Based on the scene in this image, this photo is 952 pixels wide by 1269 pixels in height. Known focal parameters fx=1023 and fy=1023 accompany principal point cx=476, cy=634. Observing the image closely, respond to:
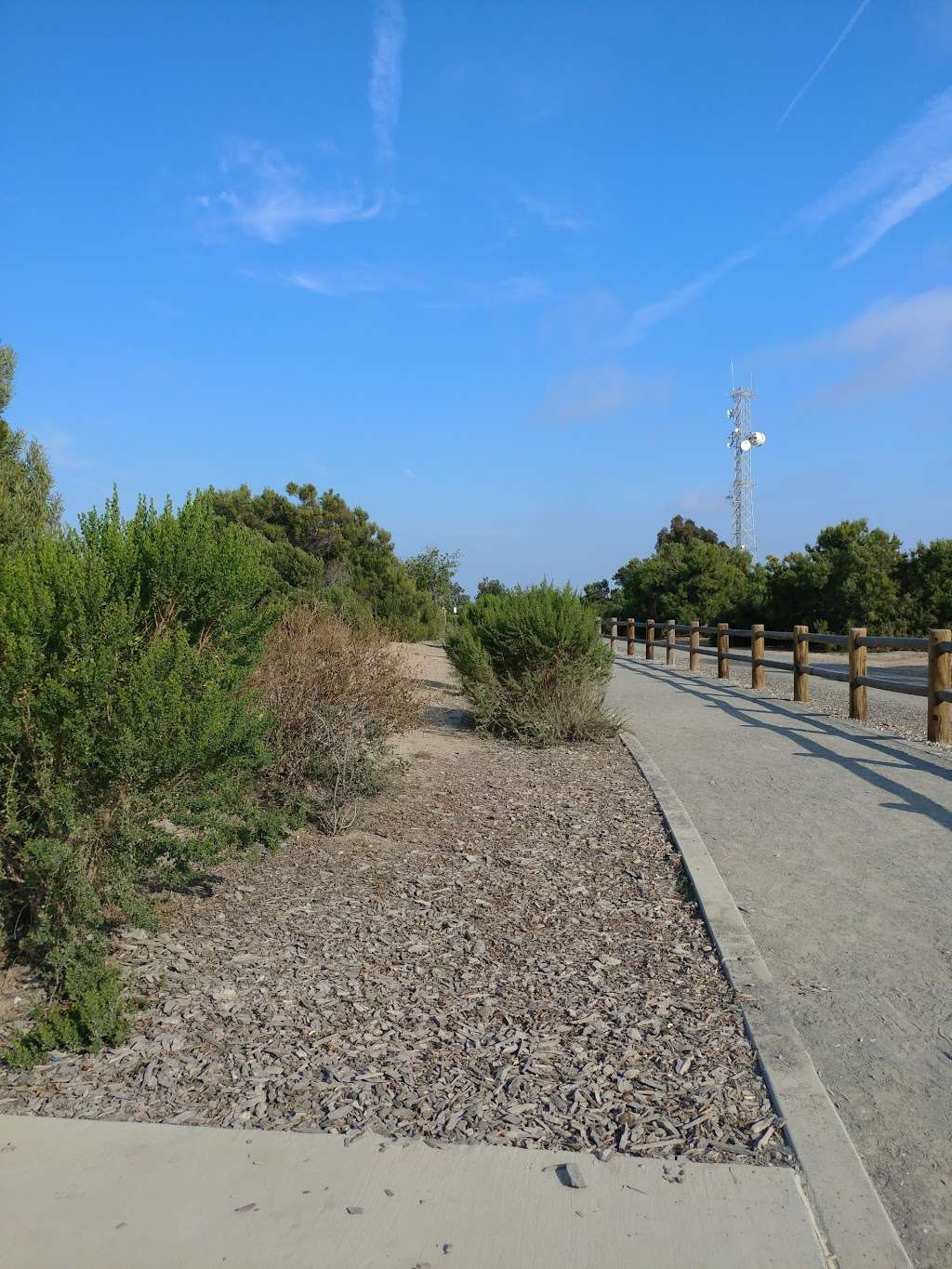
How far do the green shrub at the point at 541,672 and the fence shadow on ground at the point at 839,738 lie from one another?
2333 millimetres

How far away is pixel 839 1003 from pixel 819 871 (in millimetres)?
2096

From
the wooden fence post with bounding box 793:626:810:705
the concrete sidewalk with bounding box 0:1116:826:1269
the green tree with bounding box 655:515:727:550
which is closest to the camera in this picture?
A: the concrete sidewalk with bounding box 0:1116:826:1269

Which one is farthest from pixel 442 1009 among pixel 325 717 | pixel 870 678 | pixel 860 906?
pixel 870 678

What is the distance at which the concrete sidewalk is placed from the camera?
2686 mm

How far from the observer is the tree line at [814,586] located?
34594 mm

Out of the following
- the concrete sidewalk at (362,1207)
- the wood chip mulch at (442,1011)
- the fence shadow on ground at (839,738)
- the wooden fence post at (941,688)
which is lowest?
the concrete sidewalk at (362,1207)

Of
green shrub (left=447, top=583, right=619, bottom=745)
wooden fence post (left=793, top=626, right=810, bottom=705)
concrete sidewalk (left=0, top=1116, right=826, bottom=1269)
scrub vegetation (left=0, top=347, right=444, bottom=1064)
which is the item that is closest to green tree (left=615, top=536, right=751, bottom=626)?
wooden fence post (left=793, top=626, right=810, bottom=705)

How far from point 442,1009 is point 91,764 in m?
1.80

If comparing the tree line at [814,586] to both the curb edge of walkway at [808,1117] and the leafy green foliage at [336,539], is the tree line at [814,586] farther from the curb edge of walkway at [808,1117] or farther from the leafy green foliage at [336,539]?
the curb edge of walkway at [808,1117]

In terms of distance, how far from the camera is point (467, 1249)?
2.71 meters

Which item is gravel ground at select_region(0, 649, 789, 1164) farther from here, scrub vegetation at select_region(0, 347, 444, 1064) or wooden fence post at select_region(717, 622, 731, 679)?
wooden fence post at select_region(717, 622, 731, 679)

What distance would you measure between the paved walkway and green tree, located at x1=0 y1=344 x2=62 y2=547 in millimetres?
7478

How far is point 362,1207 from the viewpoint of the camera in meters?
2.87

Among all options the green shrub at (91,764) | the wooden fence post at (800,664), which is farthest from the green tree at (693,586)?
the green shrub at (91,764)
